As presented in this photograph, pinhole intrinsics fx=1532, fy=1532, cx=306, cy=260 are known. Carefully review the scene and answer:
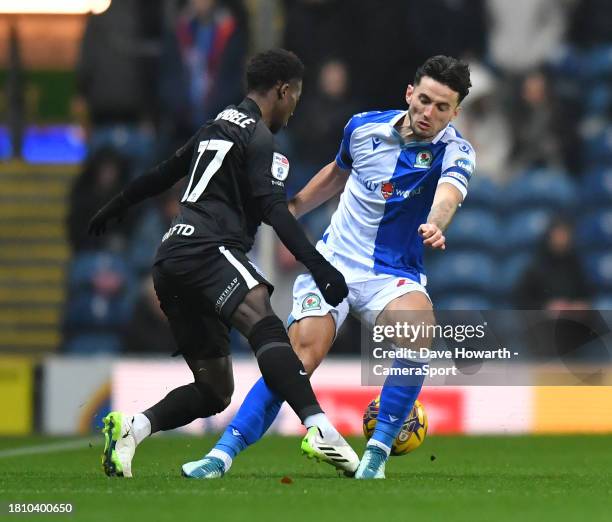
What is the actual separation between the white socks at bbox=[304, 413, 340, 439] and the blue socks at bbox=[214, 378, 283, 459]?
0.40m

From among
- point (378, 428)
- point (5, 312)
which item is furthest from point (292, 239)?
point (5, 312)

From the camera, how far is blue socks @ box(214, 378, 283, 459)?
695cm

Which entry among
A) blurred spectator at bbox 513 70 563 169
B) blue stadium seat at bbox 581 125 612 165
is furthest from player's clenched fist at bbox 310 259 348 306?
blue stadium seat at bbox 581 125 612 165

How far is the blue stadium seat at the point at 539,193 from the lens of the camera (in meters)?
13.9

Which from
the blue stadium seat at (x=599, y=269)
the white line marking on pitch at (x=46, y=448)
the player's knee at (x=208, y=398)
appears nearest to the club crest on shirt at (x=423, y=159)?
the player's knee at (x=208, y=398)

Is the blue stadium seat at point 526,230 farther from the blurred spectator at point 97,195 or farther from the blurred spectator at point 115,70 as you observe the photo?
the blurred spectator at point 115,70

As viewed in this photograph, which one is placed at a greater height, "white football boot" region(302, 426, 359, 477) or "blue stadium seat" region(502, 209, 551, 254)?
"white football boot" region(302, 426, 359, 477)

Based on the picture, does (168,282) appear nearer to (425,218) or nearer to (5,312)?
(425,218)

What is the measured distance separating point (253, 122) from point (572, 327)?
5.92m

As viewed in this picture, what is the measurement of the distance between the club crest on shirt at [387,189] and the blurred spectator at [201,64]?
6.83 metres

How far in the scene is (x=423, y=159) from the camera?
Answer: 734cm

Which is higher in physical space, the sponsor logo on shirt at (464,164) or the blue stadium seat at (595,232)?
the sponsor logo on shirt at (464,164)

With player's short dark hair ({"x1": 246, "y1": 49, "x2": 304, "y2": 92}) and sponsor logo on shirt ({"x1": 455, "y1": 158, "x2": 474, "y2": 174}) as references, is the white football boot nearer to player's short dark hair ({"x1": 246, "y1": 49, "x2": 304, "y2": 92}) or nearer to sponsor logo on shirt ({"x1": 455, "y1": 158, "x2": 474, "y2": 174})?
sponsor logo on shirt ({"x1": 455, "y1": 158, "x2": 474, "y2": 174})

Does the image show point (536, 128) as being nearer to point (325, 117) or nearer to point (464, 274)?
point (464, 274)
